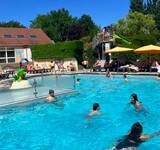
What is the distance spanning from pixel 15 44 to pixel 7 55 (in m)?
1.67

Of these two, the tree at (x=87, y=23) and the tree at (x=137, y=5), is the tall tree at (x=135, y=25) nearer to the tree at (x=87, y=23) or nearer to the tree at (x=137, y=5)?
the tree at (x=87, y=23)

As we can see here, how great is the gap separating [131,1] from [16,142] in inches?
2670

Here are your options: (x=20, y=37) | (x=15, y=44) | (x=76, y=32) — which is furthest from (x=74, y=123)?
(x=76, y=32)

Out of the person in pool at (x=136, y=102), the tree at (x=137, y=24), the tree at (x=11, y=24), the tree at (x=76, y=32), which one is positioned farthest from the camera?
the tree at (x=11, y=24)

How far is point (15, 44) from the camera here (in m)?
40.8

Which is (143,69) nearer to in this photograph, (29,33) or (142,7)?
(29,33)

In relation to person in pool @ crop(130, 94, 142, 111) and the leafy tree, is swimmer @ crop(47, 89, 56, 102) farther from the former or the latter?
the leafy tree

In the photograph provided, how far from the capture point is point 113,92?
57.1ft

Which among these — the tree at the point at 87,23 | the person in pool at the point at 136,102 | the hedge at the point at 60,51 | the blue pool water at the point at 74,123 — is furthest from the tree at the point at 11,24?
the person in pool at the point at 136,102

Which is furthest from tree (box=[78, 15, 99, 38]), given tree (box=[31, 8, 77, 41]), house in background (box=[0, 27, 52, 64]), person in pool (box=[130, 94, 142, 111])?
person in pool (box=[130, 94, 142, 111])

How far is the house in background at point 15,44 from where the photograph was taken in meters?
39.9

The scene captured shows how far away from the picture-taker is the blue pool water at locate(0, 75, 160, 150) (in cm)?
895

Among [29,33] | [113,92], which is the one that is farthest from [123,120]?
[29,33]

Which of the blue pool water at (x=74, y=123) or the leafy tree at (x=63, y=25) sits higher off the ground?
the leafy tree at (x=63, y=25)
